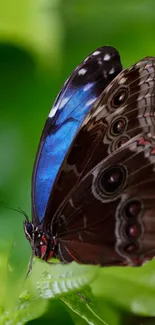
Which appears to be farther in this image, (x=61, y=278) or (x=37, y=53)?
(x=37, y=53)

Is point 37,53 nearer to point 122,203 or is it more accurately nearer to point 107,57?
point 107,57

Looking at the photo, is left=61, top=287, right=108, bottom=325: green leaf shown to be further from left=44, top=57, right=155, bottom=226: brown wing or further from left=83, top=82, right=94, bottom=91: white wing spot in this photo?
left=83, top=82, right=94, bottom=91: white wing spot

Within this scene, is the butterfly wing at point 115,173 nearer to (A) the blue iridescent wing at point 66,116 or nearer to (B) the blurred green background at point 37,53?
(A) the blue iridescent wing at point 66,116

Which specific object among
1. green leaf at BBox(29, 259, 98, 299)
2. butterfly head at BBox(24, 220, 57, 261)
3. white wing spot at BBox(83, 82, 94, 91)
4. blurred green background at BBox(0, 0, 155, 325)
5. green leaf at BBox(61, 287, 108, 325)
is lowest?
green leaf at BBox(61, 287, 108, 325)

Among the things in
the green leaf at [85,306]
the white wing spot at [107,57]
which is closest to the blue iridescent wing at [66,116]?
the white wing spot at [107,57]

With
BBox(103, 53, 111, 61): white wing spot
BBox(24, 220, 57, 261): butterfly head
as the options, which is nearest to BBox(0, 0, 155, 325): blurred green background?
BBox(24, 220, 57, 261): butterfly head

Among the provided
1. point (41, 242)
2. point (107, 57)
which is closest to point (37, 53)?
point (107, 57)

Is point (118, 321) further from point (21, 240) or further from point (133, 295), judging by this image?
point (21, 240)

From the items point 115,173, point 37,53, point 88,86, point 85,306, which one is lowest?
point 85,306
